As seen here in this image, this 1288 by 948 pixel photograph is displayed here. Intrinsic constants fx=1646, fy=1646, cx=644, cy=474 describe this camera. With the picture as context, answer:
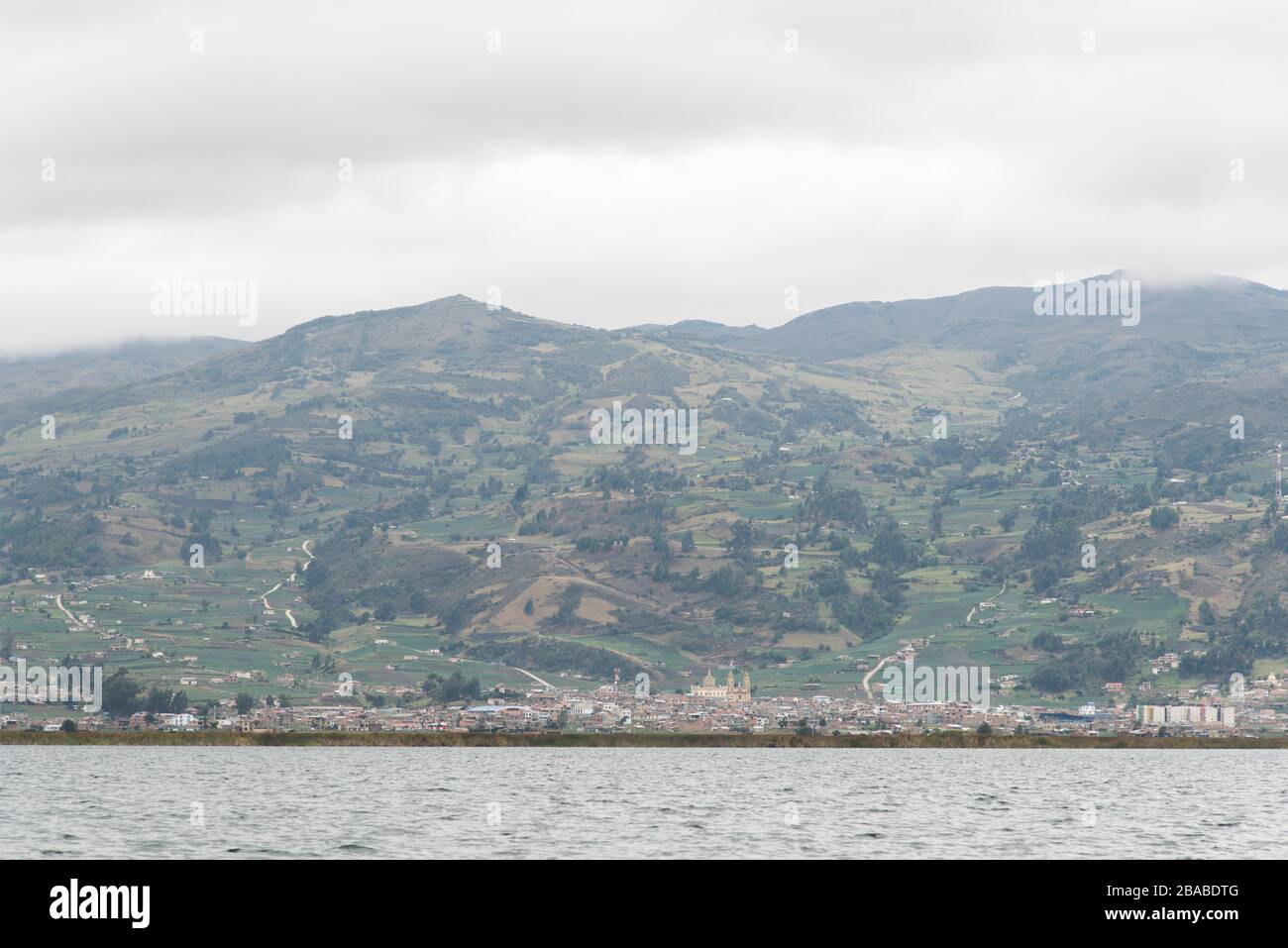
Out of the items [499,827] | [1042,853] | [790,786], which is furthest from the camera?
[790,786]

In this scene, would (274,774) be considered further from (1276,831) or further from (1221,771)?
(1221,771)

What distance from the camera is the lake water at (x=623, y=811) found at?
8506cm

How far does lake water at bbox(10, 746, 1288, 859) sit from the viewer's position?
85062 mm

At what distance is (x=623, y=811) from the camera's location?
361 ft
